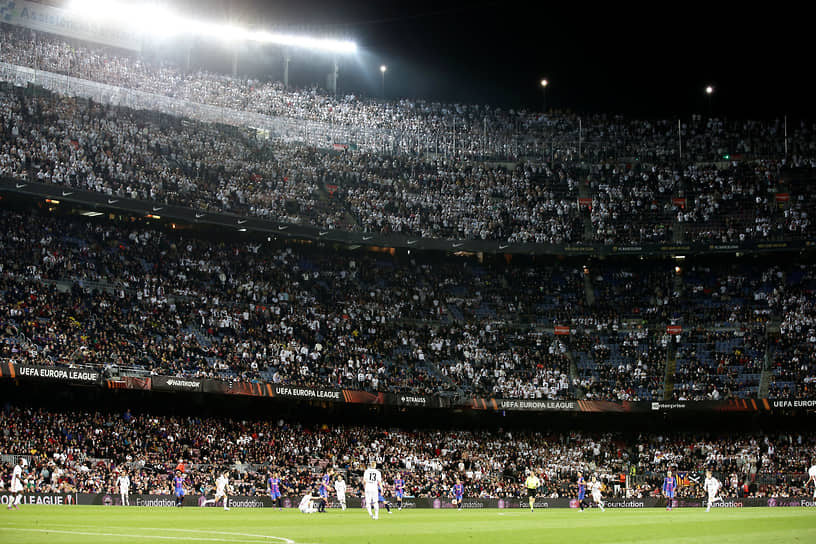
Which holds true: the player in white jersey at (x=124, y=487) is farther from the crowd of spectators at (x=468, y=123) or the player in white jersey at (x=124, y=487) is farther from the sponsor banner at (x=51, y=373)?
the crowd of spectators at (x=468, y=123)

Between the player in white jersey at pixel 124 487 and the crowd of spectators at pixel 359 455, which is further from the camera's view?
the crowd of spectators at pixel 359 455

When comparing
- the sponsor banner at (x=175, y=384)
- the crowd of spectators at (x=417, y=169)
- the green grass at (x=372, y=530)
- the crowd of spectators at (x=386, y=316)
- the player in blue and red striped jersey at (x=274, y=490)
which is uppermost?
the crowd of spectators at (x=417, y=169)

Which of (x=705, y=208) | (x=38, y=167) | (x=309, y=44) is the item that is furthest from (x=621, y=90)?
(x=38, y=167)

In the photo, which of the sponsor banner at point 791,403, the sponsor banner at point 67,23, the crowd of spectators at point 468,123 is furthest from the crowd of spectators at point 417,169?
the sponsor banner at point 791,403

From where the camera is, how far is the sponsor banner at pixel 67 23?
61.5m

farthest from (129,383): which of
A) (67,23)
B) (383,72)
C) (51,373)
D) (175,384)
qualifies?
(383,72)

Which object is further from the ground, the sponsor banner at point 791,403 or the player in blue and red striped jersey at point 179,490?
the sponsor banner at point 791,403

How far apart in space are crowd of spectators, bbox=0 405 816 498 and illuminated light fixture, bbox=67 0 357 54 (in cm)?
3499

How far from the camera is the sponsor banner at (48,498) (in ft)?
120

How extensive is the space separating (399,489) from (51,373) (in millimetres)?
18829

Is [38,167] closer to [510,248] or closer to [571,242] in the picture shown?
[510,248]

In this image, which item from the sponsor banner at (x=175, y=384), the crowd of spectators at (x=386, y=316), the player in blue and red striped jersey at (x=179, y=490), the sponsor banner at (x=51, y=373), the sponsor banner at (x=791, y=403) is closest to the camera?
the player in blue and red striped jersey at (x=179, y=490)

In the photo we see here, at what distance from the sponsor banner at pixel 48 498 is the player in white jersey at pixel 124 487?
202cm

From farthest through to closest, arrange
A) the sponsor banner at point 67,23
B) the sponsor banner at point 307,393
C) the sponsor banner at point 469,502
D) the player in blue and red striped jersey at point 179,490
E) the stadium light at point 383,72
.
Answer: the stadium light at point 383,72
the sponsor banner at point 67,23
the sponsor banner at point 307,393
the sponsor banner at point 469,502
the player in blue and red striped jersey at point 179,490
